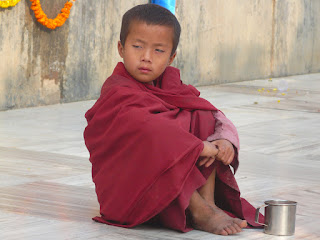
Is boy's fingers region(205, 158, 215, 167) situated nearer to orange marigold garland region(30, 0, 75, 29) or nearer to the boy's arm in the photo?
the boy's arm

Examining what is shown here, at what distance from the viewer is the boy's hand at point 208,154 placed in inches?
137

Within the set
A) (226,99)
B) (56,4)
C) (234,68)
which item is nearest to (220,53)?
(234,68)

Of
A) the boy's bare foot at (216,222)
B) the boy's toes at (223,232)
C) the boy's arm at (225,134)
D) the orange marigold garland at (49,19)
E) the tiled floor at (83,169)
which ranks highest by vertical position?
the orange marigold garland at (49,19)

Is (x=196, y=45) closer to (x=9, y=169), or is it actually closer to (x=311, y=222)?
(x=9, y=169)

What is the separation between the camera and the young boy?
3406 millimetres

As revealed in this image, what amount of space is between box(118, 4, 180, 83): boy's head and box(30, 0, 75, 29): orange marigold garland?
169 inches

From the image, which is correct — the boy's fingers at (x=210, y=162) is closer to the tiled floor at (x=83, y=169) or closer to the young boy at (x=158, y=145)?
the young boy at (x=158, y=145)

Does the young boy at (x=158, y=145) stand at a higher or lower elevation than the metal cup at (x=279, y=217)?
higher

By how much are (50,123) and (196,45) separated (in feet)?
14.2

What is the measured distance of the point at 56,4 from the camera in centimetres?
827

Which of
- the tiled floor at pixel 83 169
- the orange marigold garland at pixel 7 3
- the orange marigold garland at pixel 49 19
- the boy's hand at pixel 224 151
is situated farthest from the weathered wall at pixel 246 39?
the boy's hand at pixel 224 151

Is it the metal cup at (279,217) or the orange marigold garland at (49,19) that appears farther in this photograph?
the orange marigold garland at (49,19)

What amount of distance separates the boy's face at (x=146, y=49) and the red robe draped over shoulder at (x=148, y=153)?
0.05m

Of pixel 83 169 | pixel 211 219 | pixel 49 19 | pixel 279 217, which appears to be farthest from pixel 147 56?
pixel 49 19
